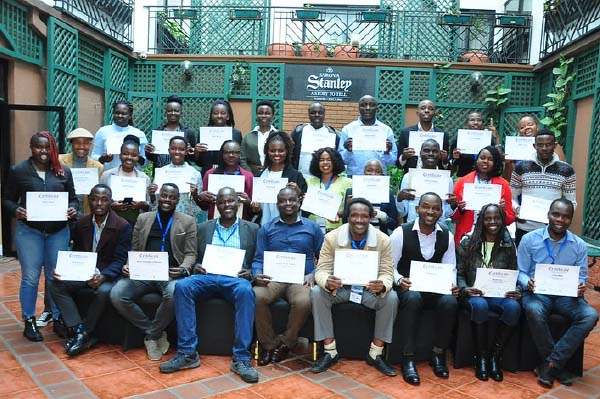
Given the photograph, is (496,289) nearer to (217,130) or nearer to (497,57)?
(217,130)

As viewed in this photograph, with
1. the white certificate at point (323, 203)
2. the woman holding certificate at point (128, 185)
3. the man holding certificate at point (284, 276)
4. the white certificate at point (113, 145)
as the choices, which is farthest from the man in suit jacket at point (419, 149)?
the white certificate at point (113, 145)

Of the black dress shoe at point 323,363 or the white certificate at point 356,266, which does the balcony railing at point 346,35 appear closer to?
the white certificate at point 356,266

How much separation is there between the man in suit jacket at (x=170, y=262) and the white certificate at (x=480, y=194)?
257 cm

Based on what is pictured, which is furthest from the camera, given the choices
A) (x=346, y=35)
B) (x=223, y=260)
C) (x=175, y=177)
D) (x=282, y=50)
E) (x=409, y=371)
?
(x=346, y=35)

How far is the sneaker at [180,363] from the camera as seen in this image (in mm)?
3859

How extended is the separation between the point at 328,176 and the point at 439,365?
208 cm

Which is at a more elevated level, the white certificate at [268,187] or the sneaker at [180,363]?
the white certificate at [268,187]

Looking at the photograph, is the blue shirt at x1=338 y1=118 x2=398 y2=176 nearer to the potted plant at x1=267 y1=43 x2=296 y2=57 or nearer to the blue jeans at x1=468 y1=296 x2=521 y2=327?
the blue jeans at x1=468 y1=296 x2=521 y2=327

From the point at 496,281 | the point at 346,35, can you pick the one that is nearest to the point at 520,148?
the point at 496,281

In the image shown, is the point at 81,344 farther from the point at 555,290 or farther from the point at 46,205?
the point at 555,290

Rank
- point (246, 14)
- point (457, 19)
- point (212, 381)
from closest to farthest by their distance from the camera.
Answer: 1. point (212, 381)
2. point (457, 19)
3. point (246, 14)

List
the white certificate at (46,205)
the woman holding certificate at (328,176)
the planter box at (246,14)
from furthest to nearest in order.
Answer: the planter box at (246,14)
the woman holding certificate at (328,176)
the white certificate at (46,205)

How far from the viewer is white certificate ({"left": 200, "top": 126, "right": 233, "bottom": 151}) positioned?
566 centimetres

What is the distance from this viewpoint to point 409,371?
3863mm
